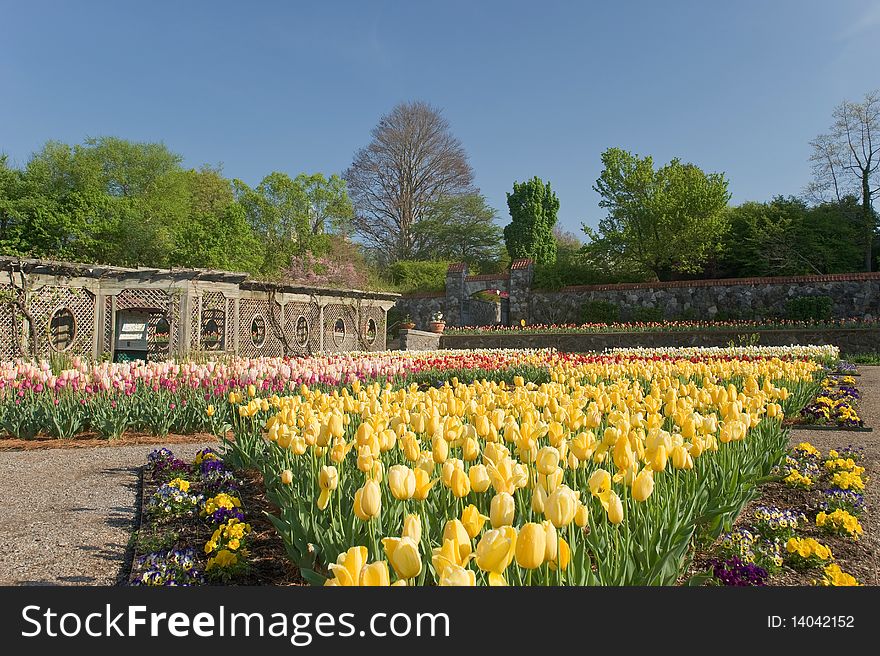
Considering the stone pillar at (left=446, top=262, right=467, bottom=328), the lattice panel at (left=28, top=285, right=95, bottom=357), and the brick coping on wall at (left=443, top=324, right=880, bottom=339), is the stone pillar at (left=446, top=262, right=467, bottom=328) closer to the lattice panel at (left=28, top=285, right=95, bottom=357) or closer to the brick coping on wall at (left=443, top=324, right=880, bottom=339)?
the brick coping on wall at (left=443, top=324, right=880, bottom=339)

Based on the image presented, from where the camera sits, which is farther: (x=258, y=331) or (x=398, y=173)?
(x=398, y=173)

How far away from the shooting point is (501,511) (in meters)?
1.46

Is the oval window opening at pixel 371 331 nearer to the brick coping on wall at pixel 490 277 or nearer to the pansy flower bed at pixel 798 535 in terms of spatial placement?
the brick coping on wall at pixel 490 277

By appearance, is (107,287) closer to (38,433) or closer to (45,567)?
(38,433)

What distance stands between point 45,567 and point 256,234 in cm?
3632

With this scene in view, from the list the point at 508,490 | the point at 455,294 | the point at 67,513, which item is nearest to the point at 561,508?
the point at 508,490

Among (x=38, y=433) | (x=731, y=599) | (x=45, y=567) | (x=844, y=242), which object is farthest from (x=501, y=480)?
(x=844, y=242)

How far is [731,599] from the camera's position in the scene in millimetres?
1432

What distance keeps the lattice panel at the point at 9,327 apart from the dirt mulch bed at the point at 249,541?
436 inches

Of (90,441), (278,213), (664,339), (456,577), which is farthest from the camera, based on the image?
(278,213)

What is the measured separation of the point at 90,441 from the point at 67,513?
2449 millimetres

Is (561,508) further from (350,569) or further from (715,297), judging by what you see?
(715,297)

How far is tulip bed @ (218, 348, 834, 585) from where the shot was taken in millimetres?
1328

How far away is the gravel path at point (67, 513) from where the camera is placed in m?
2.51
